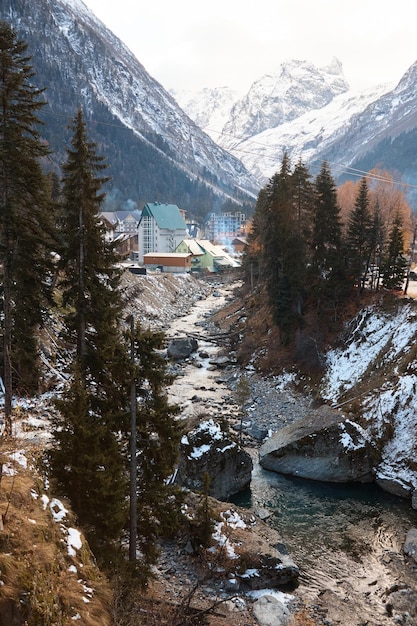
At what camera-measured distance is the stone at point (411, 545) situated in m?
19.4

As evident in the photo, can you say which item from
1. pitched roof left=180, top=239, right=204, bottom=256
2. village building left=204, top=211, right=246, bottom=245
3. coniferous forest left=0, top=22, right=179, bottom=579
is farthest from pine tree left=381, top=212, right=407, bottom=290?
village building left=204, top=211, right=246, bottom=245

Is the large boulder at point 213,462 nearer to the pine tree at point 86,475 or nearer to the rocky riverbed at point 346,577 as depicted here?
the rocky riverbed at point 346,577

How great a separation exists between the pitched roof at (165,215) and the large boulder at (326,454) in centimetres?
9215

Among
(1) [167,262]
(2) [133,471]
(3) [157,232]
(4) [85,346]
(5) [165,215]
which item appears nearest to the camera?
(2) [133,471]

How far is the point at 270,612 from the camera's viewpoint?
51.2 feet

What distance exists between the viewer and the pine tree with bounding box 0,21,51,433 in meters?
16.0

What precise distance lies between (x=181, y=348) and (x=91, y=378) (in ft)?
104

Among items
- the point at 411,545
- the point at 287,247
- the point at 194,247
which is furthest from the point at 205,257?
the point at 411,545

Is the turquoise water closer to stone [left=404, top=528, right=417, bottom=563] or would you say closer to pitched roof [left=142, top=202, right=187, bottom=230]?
stone [left=404, top=528, right=417, bottom=563]

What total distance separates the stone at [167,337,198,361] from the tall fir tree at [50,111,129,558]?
27.9 metres

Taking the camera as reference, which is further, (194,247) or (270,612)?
(194,247)

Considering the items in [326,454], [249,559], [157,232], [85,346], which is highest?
[157,232]

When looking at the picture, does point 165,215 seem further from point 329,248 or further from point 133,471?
point 133,471

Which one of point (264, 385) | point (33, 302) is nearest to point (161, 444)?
point (33, 302)
